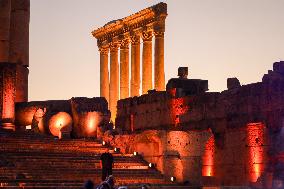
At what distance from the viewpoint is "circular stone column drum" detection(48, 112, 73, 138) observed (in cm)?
3177

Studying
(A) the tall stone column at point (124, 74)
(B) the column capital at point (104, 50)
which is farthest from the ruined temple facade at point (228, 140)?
(B) the column capital at point (104, 50)

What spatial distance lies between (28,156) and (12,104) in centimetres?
781

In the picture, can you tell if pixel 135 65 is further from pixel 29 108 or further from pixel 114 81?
pixel 29 108

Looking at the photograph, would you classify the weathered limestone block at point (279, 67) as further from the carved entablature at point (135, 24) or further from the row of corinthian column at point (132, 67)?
the carved entablature at point (135, 24)

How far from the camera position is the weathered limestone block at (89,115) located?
32.0 m

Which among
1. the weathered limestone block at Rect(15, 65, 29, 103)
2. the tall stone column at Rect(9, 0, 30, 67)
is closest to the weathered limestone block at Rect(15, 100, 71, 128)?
the weathered limestone block at Rect(15, 65, 29, 103)

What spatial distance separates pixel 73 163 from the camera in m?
25.1

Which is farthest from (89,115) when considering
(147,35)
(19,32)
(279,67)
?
(147,35)

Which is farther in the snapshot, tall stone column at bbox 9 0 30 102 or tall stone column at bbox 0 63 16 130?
tall stone column at bbox 9 0 30 102

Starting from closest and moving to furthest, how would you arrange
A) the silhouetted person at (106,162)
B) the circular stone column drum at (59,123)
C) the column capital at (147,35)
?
the silhouetted person at (106,162) < the circular stone column drum at (59,123) < the column capital at (147,35)

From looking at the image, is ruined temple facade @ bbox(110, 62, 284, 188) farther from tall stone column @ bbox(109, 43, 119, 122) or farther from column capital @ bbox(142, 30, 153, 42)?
tall stone column @ bbox(109, 43, 119, 122)

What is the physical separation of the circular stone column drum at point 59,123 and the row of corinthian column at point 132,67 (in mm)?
19226

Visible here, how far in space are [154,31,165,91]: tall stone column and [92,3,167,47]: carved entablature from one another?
2.43 ft

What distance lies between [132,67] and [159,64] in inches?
188
